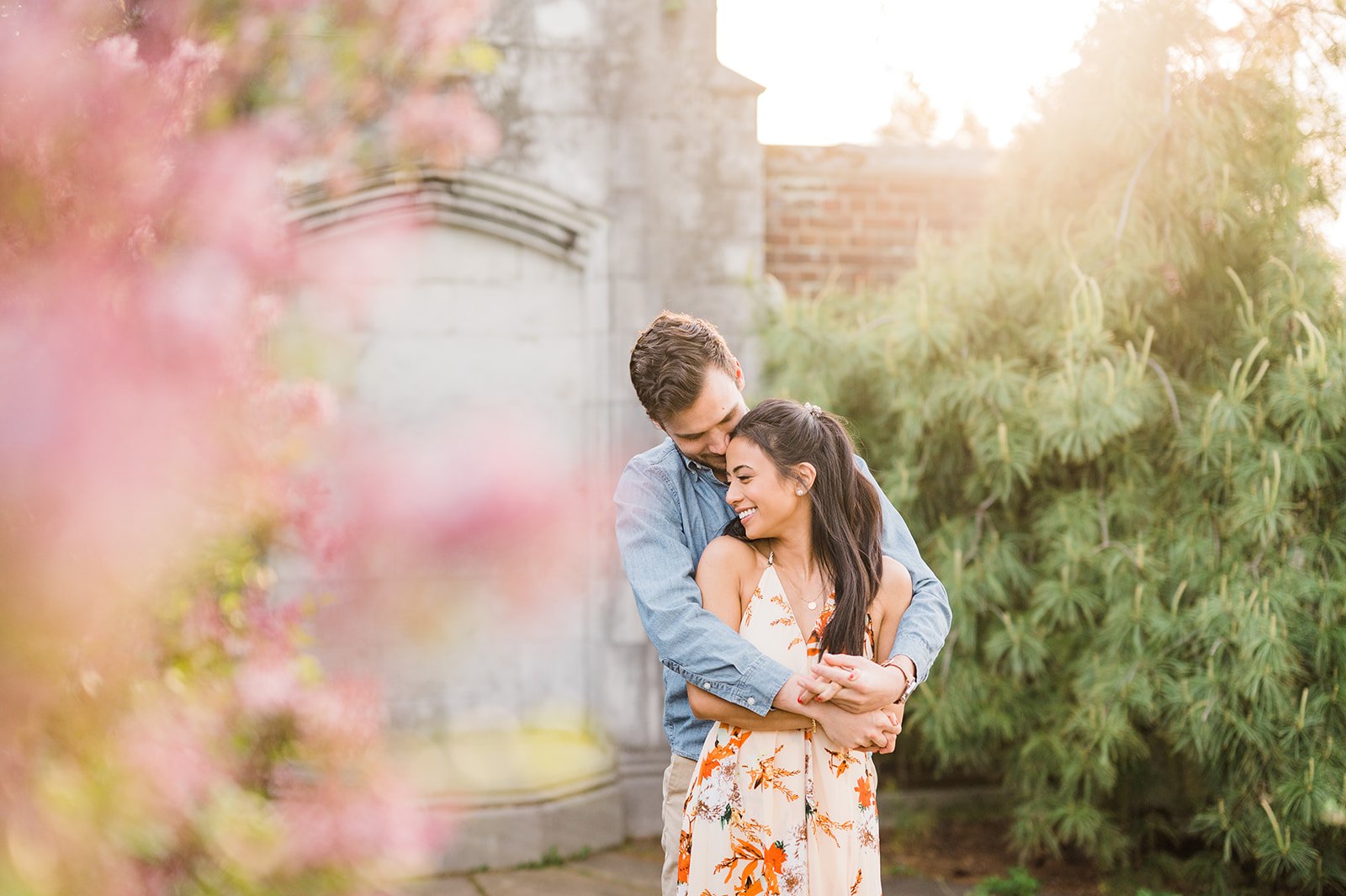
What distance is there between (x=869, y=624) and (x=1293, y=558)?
7.62ft

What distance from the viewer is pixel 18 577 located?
141 centimetres

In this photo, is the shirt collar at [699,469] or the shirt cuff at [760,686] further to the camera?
the shirt collar at [699,469]

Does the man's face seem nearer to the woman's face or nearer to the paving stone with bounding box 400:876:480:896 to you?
the woman's face

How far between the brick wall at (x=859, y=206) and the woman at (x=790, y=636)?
3067 mm

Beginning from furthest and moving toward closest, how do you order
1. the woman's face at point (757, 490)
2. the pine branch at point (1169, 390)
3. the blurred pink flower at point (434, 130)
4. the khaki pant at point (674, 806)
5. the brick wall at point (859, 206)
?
the brick wall at point (859, 206) < the pine branch at point (1169, 390) < the blurred pink flower at point (434, 130) < the khaki pant at point (674, 806) < the woman's face at point (757, 490)

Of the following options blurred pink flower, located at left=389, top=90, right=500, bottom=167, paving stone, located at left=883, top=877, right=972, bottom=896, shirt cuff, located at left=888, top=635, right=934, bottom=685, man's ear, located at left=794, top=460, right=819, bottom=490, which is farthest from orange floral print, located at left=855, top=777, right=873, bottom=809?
paving stone, located at left=883, top=877, right=972, bottom=896

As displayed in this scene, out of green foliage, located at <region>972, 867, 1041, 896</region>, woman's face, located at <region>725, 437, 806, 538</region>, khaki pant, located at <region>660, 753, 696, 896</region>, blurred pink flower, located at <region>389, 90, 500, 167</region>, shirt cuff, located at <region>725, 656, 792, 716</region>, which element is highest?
blurred pink flower, located at <region>389, 90, 500, 167</region>

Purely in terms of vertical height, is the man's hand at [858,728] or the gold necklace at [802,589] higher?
the gold necklace at [802,589]

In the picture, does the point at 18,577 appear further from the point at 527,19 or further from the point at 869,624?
the point at 527,19

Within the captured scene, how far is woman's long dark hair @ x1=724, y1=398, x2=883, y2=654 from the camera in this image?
236 centimetres

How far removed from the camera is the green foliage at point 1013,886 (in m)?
4.49

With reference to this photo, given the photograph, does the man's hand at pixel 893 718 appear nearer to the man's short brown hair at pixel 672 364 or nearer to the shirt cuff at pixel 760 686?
the shirt cuff at pixel 760 686

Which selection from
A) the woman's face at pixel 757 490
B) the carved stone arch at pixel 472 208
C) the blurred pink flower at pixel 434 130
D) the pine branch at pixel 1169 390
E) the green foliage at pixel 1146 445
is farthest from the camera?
the carved stone arch at pixel 472 208

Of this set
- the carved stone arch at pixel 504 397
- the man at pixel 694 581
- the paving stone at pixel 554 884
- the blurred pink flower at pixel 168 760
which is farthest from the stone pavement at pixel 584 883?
the blurred pink flower at pixel 168 760
